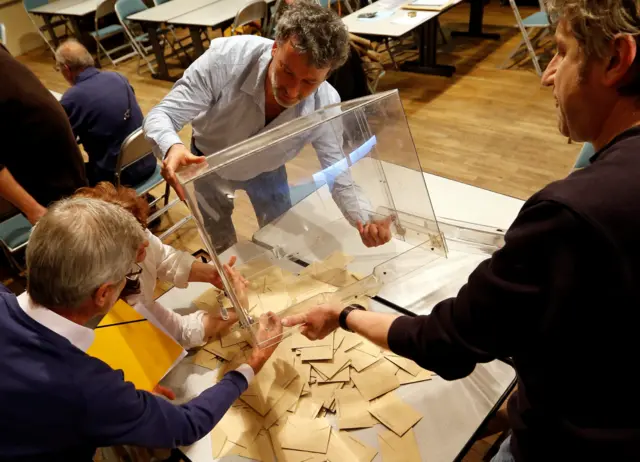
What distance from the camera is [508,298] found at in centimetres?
63

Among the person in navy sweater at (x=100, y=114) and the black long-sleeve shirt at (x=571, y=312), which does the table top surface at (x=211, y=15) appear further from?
the black long-sleeve shirt at (x=571, y=312)

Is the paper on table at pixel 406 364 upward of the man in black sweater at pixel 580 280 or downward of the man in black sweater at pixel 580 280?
downward

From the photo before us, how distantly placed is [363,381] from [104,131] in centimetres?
199

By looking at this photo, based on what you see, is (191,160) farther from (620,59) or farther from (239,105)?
(620,59)

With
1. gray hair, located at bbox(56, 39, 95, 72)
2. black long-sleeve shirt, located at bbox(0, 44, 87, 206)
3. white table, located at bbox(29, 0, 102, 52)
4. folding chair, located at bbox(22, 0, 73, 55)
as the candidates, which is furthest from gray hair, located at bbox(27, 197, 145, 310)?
folding chair, located at bbox(22, 0, 73, 55)

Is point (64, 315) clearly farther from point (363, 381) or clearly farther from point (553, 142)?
point (553, 142)

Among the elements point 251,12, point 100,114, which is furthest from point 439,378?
point 251,12

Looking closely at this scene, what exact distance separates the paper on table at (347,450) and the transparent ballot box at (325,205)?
0.34m

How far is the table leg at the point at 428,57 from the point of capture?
4.18 metres

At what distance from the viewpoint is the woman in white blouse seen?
1247 mm

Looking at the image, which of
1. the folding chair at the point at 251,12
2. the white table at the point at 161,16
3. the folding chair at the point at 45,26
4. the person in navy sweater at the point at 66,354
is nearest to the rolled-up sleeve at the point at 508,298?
the person in navy sweater at the point at 66,354

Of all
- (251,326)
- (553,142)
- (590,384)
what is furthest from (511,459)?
(553,142)

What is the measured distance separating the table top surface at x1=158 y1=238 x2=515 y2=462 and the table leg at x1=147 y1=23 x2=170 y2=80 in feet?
15.0

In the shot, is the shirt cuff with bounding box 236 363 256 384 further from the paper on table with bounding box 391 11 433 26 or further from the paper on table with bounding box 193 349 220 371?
the paper on table with bounding box 391 11 433 26
